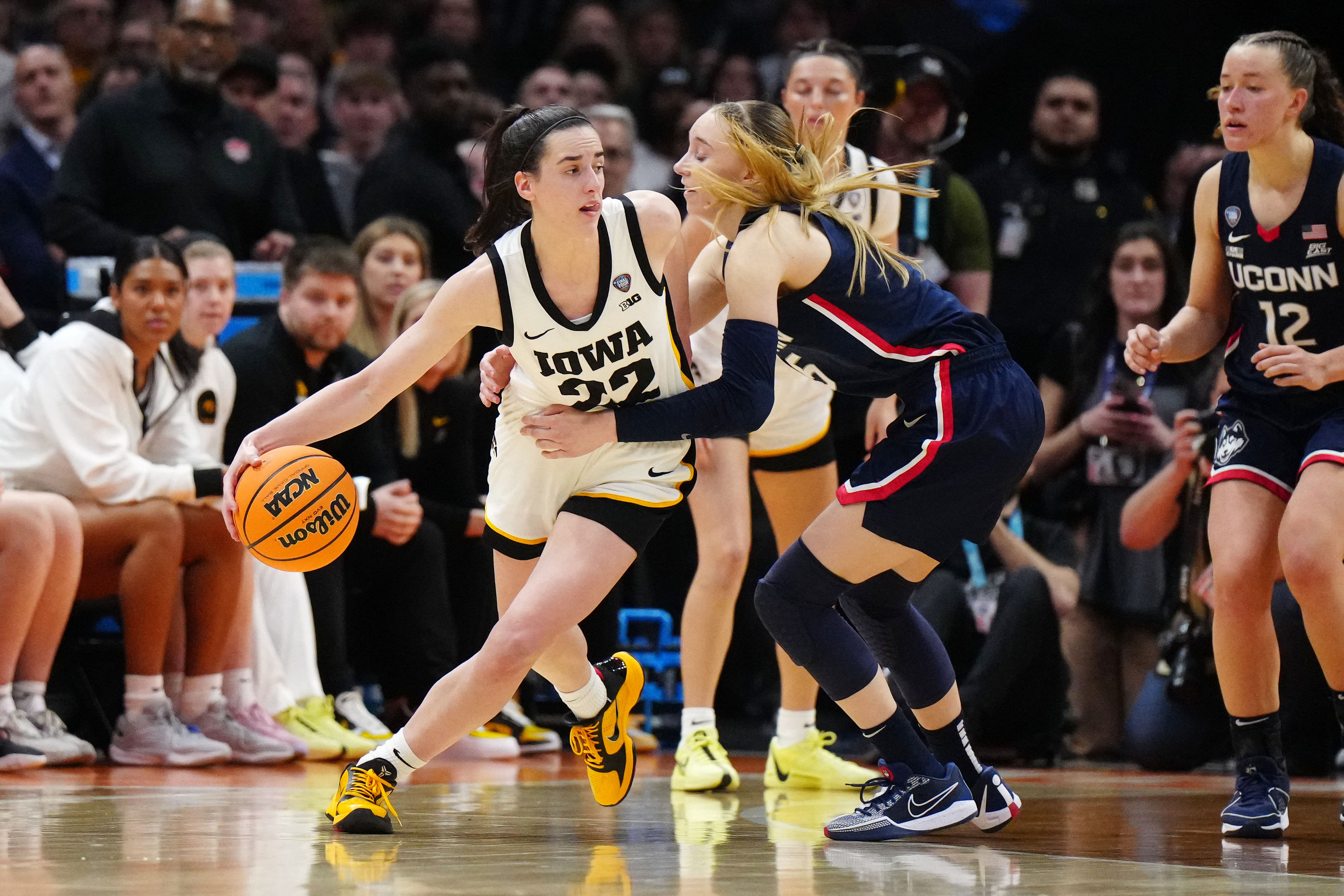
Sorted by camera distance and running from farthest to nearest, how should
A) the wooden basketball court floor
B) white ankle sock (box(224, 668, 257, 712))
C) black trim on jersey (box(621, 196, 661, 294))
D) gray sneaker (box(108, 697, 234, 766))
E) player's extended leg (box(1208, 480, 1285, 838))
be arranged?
white ankle sock (box(224, 668, 257, 712)) < gray sneaker (box(108, 697, 234, 766)) < player's extended leg (box(1208, 480, 1285, 838)) < black trim on jersey (box(621, 196, 661, 294)) < the wooden basketball court floor

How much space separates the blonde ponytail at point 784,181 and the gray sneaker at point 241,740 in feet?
9.23

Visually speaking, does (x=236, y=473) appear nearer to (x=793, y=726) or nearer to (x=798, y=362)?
(x=798, y=362)

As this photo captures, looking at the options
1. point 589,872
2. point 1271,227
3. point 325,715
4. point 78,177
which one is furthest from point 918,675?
point 78,177

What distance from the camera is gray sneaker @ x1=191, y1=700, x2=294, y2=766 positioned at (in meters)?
5.84

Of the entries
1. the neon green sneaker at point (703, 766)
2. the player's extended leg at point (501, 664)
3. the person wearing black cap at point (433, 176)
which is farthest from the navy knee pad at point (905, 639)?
the person wearing black cap at point (433, 176)

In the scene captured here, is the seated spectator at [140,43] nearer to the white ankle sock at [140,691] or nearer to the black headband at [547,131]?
the white ankle sock at [140,691]

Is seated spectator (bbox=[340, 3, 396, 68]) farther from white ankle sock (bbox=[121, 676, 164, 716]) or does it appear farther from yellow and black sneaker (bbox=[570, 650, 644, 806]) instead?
yellow and black sneaker (bbox=[570, 650, 644, 806])

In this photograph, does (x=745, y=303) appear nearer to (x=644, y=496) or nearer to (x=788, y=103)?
(x=644, y=496)

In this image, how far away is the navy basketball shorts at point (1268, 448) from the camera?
416 cm

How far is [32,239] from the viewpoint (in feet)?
24.2

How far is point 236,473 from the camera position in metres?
3.95

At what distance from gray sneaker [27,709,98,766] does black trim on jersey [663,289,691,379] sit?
267cm

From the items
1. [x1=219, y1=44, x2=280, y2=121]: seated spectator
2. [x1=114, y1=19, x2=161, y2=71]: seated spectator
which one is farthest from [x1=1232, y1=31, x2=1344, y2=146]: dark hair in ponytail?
[x1=114, y1=19, x2=161, y2=71]: seated spectator

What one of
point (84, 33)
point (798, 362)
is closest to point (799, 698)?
point (798, 362)
